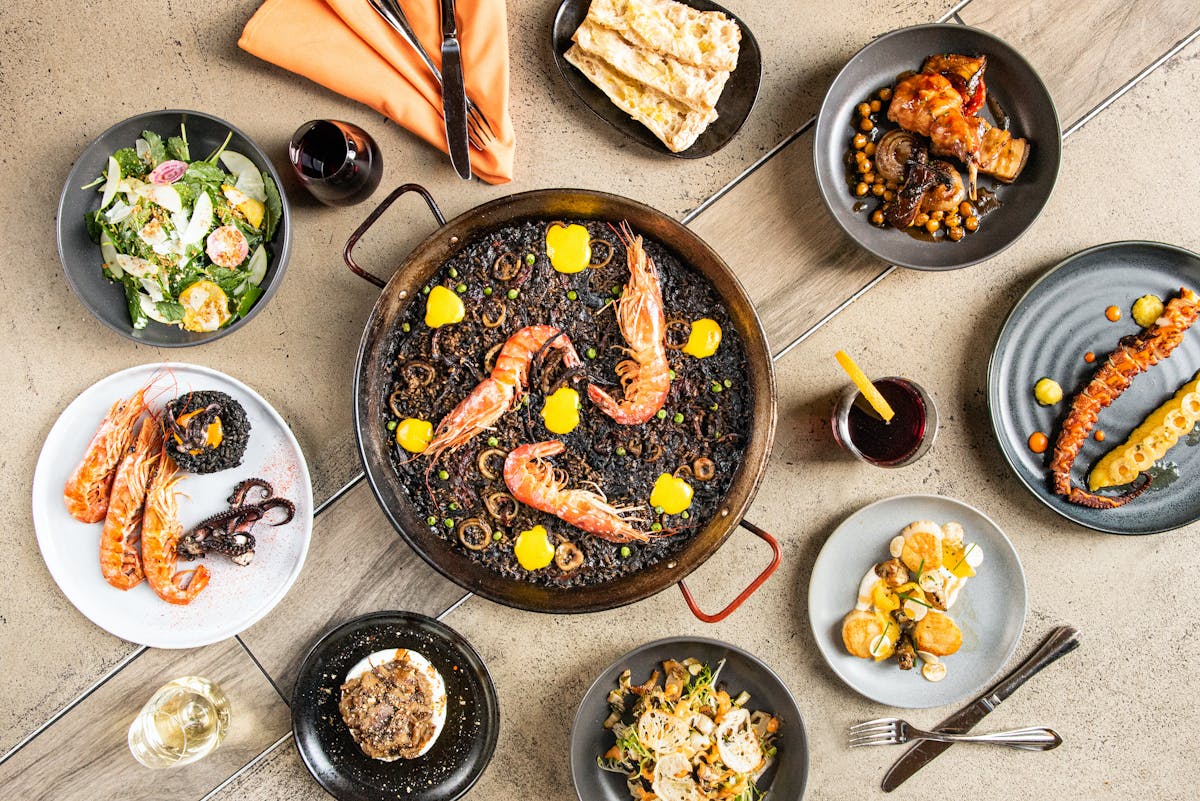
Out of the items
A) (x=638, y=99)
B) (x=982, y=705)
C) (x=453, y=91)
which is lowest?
(x=982, y=705)

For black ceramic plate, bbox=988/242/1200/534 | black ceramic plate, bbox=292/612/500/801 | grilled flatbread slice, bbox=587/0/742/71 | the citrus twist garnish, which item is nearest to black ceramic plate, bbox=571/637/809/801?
black ceramic plate, bbox=292/612/500/801

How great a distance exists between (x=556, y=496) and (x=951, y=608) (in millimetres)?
1703

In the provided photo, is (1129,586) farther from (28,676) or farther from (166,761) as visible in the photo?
(28,676)

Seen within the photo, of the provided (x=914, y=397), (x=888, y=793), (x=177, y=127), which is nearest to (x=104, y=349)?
(x=177, y=127)

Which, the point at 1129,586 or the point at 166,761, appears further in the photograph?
the point at 1129,586

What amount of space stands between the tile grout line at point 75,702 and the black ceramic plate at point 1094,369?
361cm

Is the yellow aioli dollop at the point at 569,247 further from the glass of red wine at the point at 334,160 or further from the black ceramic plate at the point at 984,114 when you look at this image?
the black ceramic plate at the point at 984,114

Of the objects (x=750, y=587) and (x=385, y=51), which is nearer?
(x=750, y=587)

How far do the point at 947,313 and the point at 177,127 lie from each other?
3.10m

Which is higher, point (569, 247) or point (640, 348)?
point (569, 247)

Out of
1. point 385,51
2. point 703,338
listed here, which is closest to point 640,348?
point 703,338

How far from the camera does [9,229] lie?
3.24 meters

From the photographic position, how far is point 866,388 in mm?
2957

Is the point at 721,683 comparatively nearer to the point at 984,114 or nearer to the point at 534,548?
the point at 534,548
